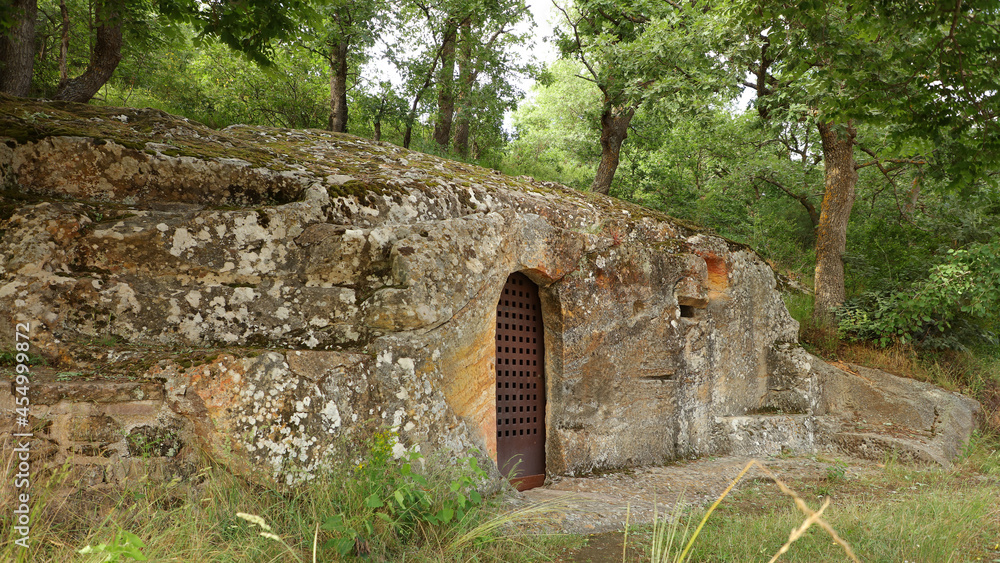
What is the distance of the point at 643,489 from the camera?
6277 mm

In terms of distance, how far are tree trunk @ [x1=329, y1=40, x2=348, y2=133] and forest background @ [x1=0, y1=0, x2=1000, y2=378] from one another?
4cm

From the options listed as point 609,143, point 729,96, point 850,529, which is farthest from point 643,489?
point 609,143

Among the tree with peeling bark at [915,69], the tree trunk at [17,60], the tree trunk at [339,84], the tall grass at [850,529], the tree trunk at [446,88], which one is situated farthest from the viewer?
the tree trunk at [446,88]

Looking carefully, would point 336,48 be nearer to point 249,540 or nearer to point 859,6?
point 859,6

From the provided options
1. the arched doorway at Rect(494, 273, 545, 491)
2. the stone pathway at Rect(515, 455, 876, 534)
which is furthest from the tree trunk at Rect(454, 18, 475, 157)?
the stone pathway at Rect(515, 455, 876, 534)

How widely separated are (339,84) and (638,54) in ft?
20.4

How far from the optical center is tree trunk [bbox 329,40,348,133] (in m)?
11.5

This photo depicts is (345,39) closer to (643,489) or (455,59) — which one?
(455,59)

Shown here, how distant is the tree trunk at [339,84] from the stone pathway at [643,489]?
8.62 metres

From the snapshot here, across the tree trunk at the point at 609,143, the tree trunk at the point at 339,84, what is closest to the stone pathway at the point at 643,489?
the tree trunk at the point at 609,143

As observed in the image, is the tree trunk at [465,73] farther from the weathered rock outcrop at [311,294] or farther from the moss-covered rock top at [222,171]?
the weathered rock outcrop at [311,294]

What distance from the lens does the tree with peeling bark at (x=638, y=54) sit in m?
10.6

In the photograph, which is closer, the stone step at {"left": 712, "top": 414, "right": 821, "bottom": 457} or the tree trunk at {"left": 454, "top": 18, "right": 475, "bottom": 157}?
the stone step at {"left": 712, "top": 414, "right": 821, "bottom": 457}

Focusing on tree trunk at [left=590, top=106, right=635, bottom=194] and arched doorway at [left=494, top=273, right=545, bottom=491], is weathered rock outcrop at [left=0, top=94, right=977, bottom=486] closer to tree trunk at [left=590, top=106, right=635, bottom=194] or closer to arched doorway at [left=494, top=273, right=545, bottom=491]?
arched doorway at [left=494, top=273, right=545, bottom=491]
